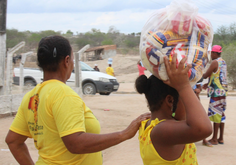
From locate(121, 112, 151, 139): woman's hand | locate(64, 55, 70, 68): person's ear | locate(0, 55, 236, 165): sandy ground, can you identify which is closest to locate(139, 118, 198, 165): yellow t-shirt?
locate(121, 112, 151, 139): woman's hand

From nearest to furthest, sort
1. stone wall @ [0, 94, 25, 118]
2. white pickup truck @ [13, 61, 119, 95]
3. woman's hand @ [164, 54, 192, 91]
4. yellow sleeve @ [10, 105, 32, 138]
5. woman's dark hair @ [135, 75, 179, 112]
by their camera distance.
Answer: woman's hand @ [164, 54, 192, 91]
woman's dark hair @ [135, 75, 179, 112]
yellow sleeve @ [10, 105, 32, 138]
stone wall @ [0, 94, 25, 118]
white pickup truck @ [13, 61, 119, 95]

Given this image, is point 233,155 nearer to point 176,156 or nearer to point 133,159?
point 133,159

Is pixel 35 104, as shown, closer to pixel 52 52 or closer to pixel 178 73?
pixel 52 52

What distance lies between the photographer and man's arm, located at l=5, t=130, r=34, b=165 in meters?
1.96

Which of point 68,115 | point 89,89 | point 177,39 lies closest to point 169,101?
point 177,39

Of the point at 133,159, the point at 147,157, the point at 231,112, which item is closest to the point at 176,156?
the point at 147,157

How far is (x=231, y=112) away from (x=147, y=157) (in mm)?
7821

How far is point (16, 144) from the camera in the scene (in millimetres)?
1979

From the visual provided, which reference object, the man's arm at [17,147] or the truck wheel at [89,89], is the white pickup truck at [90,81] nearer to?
the truck wheel at [89,89]

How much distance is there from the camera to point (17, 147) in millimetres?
1981

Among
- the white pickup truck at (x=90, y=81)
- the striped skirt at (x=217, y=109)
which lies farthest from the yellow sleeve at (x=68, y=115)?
the white pickup truck at (x=90, y=81)

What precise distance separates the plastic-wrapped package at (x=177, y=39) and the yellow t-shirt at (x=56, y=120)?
0.55 m

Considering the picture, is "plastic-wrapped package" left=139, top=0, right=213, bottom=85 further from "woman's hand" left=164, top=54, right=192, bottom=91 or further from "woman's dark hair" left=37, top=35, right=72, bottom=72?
"woman's dark hair" left=37, top=35, right=72, bottom=72

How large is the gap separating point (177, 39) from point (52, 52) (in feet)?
2.74
